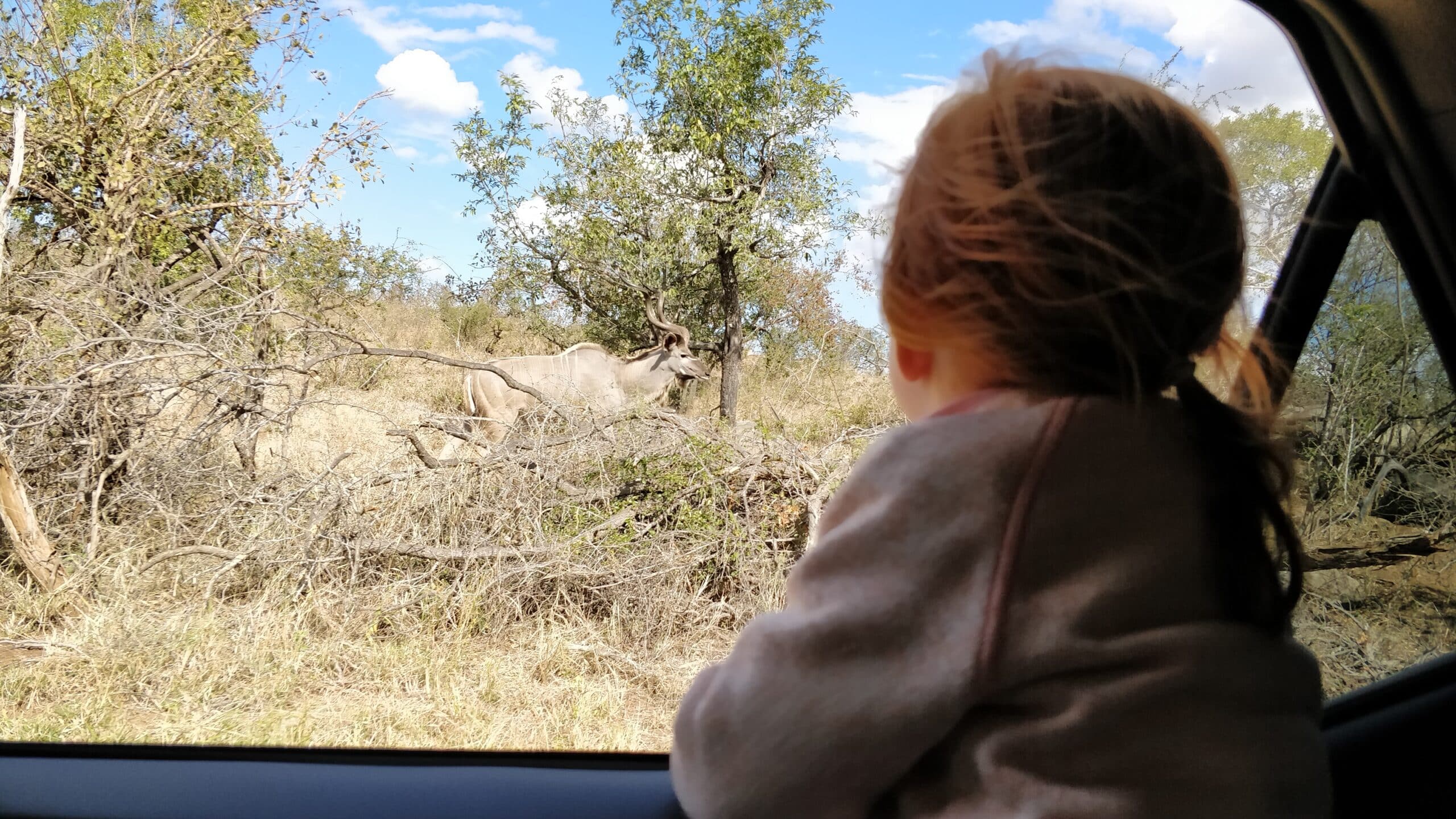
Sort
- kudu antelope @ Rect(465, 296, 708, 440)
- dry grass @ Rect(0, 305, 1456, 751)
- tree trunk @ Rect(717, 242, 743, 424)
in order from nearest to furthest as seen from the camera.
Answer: dry grass @ Rect(0, 305, 1456, 751) < kudu antelope @ Rect(465, 296, 708, 440) < tree trunk @ Rect(717, 242, 743, 424)

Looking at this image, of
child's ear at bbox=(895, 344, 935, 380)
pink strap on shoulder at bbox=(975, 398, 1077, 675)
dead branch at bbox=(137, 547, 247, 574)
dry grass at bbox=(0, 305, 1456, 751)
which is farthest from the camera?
dead branch at bbox=(137, 547, 247, 574)

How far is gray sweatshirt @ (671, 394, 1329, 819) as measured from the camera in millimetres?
727

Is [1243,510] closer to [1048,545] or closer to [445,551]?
[1048,545]

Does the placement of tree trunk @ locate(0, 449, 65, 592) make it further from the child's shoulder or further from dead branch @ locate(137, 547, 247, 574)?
the child's shoulder

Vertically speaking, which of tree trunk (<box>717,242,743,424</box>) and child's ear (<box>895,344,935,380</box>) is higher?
tree trunk (<box>717,242,743,424</box>)

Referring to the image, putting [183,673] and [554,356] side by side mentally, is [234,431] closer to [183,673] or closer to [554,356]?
[183,673]

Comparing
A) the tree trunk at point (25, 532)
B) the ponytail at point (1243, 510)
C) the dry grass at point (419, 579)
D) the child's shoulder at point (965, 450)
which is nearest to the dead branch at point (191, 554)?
the dry grass at point (419, 579)

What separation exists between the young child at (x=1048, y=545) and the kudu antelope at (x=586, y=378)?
297cm

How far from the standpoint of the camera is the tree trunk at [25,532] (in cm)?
275

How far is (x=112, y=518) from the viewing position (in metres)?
3.14

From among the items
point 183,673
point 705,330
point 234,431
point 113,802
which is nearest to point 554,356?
point 705,330

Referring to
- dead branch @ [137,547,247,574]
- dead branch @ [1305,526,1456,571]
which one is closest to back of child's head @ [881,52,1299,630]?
dead branch @ [1305,526,1456,571]

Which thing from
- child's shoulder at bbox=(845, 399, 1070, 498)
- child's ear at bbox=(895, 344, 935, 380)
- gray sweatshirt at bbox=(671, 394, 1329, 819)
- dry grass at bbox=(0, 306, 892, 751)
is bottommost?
dry grass at bbox=(0, 306, 892, 751)

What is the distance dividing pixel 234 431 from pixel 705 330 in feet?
13.9
